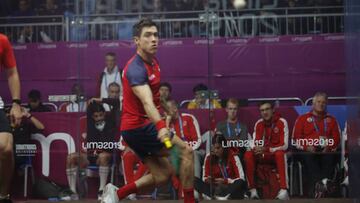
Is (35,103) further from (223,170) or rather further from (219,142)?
(223,170)

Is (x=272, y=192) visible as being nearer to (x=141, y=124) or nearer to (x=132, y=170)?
(x=132, y=170)

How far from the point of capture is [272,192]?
9758 mm

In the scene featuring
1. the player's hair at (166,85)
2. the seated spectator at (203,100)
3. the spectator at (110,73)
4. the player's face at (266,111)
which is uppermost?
the spectator at (110,73)

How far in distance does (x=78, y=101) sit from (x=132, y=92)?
3105 mm

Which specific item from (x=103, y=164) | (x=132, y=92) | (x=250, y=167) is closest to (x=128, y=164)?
(x=103, y=164)

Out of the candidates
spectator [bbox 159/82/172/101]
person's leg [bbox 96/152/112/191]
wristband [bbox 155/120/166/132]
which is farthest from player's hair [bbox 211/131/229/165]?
wristband [bbox 155/120/166/132]

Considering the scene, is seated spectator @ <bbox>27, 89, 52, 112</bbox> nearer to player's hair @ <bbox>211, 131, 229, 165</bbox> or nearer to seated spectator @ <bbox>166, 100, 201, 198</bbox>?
seated spectator @ <bbox>166, 100, 201, 198</bbox>

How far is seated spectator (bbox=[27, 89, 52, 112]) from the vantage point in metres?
10.0

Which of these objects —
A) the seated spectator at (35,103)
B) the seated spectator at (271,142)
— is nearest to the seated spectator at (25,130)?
the seated spectator at (35,103)

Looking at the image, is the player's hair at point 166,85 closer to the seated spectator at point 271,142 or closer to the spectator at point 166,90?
the spectator at point 166,90

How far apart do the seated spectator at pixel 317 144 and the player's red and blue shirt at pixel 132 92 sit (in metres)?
3.07

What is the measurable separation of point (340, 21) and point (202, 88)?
1937 millimetres

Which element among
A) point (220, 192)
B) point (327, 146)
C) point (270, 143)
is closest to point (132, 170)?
point (220, 192)

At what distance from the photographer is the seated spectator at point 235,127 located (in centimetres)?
975
